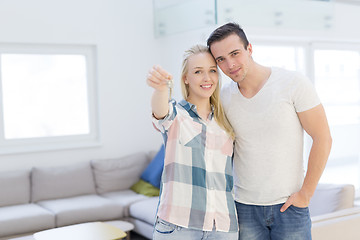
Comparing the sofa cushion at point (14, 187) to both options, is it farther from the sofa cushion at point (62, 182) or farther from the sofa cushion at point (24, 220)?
the sofa cushion at point (24, 220)

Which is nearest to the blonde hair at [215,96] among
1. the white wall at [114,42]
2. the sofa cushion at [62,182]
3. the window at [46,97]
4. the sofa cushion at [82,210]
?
the sofa cushion at [82,210]

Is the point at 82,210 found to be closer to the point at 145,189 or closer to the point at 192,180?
the point at 145,189

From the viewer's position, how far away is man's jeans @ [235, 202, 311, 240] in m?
2.13

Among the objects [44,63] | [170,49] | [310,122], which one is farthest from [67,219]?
[310,122]

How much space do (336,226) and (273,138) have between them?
985mm

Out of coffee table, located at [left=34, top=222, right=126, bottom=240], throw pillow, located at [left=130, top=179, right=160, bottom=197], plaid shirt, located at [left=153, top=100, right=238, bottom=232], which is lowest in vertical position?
coffee table, located at [left=34, top=222, right=126, bottom=240]

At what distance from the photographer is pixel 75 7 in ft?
17.4

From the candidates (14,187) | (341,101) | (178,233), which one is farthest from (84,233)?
(341,101)

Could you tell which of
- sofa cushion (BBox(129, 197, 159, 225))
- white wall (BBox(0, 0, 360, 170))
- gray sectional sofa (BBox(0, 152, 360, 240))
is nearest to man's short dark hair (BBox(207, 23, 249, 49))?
gray sectional sofa (BBox(0, 152, 360, 240))

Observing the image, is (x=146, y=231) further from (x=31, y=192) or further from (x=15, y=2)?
(x=15, y=2)

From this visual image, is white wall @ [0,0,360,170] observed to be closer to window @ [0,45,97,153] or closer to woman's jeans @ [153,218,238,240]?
window @ [0,45,97,153]

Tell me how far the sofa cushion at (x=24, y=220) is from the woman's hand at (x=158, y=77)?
2946mm

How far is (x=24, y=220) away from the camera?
4273mm

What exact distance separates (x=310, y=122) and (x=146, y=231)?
273cm
